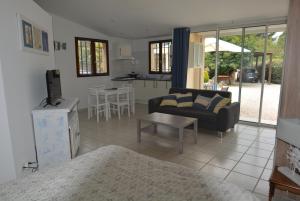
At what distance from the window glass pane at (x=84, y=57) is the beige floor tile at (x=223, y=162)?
4.73m

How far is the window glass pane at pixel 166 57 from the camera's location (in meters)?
6.78

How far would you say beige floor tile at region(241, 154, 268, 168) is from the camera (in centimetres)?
291

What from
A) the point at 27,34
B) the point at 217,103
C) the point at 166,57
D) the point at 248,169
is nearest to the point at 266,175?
the point at 248,169

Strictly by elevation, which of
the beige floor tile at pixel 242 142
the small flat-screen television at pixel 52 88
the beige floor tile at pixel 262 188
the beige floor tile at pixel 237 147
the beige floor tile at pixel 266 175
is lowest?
the beige floor tile at pixel 262 188

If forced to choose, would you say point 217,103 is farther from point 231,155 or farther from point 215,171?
point 215,171

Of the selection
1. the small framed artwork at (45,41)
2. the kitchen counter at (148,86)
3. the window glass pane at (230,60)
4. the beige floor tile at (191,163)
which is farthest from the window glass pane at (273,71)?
the small framed artwork at (45,41)

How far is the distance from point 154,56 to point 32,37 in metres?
4.71

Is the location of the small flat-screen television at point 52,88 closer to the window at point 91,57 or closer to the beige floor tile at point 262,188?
the beige floor tile at point 262,188

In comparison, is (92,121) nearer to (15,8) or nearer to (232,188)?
(15,8)

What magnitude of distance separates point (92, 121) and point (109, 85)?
2.17 m

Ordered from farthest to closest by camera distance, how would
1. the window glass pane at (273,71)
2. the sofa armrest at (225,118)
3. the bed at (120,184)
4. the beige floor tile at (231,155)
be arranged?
the window glass pane at (273,71) < the sofa armrest at (225,118) < the beige floor tile at (231,155) < the bed at (120,184)

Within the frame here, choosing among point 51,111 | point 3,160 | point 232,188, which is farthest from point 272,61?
point 3,160

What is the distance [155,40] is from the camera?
6.98 metres

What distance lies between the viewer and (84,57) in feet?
20.6
